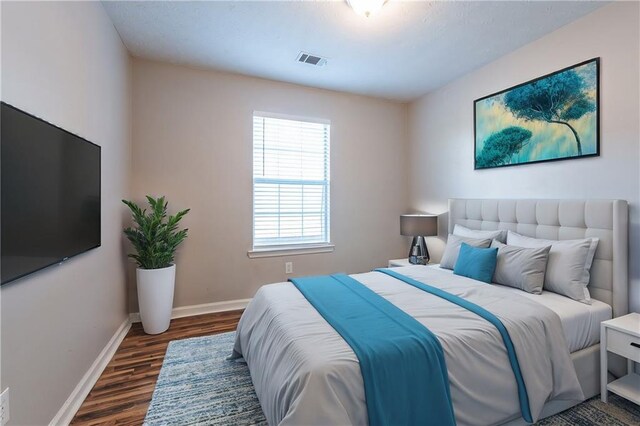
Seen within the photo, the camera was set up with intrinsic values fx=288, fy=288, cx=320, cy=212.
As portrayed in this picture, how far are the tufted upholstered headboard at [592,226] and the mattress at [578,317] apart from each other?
145 millimetres

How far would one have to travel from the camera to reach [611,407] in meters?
1.72

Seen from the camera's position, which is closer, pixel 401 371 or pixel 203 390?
pixel 401 371

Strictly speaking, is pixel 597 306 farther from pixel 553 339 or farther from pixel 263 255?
pixel 263 255

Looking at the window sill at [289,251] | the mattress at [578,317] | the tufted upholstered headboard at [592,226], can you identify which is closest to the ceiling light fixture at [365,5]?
the tufted upholstered headboard at [592,226]

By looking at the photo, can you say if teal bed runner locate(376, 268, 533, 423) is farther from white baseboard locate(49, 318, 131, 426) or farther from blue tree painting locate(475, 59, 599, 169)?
white baseboard locate(49, 318, 131, 426)

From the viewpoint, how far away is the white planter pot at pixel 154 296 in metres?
2.63

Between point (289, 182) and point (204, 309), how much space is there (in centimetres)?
176

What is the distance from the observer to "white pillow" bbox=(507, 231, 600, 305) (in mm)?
2006

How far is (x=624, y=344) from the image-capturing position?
1.68 meters

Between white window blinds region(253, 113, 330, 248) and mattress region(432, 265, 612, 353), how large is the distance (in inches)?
95.4

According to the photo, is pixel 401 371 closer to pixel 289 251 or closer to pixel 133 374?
pixel 133 374

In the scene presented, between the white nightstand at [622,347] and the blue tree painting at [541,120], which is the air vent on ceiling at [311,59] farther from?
the white nightstand at [622,347]

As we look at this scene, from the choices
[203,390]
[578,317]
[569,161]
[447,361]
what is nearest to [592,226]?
[569,161]

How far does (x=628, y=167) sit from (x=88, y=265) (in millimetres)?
3787
